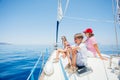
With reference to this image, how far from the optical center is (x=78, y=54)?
2.64 meters

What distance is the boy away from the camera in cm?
257

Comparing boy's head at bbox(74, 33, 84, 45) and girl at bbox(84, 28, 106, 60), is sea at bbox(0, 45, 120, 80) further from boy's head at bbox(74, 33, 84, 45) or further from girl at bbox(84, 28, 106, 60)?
boy's head at bbox(74, 33, 84, 45)

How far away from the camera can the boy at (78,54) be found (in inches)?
101

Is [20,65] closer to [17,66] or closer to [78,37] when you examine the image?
[17,66]

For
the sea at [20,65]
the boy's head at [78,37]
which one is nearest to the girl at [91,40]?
the sea at [20,65]

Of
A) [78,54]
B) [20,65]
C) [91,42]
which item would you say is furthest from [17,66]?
[78,54]

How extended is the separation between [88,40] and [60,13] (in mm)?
3264

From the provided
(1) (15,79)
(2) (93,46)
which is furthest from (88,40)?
(1) (15,79)

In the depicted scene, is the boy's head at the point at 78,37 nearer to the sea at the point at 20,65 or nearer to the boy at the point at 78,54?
the boy at the point at 78,54

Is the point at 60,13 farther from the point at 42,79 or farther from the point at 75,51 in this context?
the point at 42,79

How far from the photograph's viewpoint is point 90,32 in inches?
146

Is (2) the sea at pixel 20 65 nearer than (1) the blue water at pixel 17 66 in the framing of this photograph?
Yes

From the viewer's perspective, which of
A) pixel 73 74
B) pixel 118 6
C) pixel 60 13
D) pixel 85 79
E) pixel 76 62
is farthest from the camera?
pixel 60 13

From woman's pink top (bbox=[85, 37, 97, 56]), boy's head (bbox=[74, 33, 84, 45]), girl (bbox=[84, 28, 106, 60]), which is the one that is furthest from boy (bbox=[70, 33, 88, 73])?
woman's pink top (bbox=[85, 37, 97, 56])
